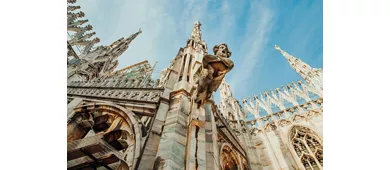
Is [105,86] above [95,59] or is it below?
below

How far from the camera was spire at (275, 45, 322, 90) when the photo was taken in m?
12.9

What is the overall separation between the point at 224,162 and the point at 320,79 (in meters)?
8.92

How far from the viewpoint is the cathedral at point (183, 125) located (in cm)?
352

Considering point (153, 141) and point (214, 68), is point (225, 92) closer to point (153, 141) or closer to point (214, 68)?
point (153, 141)

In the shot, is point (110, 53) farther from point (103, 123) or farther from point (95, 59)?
point (103, 123)

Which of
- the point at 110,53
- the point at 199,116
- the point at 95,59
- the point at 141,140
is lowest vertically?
the point at 141,140

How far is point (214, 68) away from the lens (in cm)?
341

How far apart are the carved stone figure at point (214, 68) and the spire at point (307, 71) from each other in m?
10.5

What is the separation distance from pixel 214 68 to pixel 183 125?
1249mm

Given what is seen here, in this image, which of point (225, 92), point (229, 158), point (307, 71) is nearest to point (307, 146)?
point (229, 158)

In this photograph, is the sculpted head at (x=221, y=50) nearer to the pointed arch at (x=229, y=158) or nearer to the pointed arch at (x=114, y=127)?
the pointed arch at (x=114, y=127)

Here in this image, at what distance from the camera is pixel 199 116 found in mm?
4066

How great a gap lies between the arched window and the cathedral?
0.14ft

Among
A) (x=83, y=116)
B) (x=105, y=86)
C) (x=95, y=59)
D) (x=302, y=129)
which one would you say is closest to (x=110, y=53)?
(x=95, y=59)
